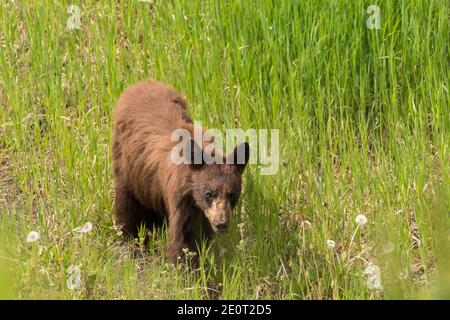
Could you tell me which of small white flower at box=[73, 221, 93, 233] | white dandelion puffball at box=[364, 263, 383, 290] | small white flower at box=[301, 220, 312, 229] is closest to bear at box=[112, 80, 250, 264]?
small white flower at box=[73, 221, 93, 233]

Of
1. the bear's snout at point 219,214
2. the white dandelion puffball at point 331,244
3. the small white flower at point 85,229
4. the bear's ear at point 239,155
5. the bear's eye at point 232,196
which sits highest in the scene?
the bear's ear at point 239,155

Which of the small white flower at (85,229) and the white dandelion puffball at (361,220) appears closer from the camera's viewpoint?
the small white flower at (85,229)

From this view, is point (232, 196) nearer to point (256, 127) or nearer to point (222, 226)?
point (222, 226)

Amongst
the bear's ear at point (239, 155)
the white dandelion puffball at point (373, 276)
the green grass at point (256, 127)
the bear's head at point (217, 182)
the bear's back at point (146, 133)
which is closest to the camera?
the white dandelion puffball at point (373, 276)

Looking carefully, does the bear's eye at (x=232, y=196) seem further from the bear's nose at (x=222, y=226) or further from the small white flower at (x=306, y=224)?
the small white flower at (x=306, y=224)

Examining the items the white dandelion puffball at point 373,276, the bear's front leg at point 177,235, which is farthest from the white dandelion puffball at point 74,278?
the white dandelion puffball at point 373,276

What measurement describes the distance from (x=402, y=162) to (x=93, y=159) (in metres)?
2.34

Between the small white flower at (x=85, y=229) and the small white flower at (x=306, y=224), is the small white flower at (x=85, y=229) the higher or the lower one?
the higher one

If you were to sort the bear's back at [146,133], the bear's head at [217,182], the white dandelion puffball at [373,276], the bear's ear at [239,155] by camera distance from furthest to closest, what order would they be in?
the bear's back at [146,133], the bear's ear at [239,155], the bear's head at [217,182], the white dandelion puffball at [373,276]

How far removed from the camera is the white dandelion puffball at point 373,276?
5.93 meters

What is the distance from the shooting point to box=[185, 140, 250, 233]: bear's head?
6090mm

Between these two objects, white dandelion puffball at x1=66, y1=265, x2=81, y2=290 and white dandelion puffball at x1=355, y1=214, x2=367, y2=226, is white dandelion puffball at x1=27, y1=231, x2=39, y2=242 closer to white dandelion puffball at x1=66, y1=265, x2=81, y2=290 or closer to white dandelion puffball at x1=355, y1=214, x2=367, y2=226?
white dandelion puffball at x1=66, y1=265, x2=81, y2=290

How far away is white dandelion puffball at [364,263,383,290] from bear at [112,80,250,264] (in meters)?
0.96
